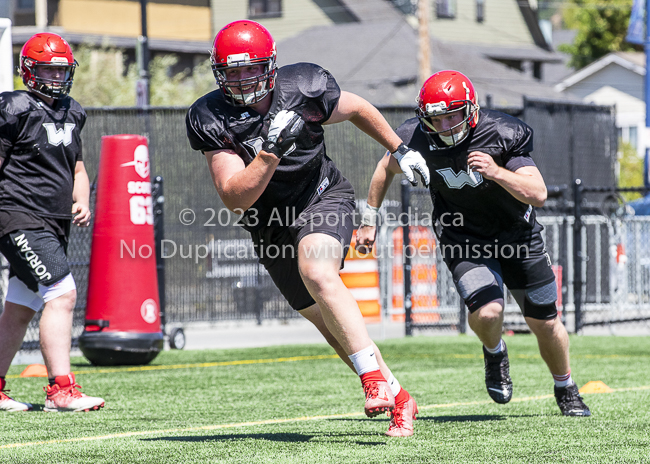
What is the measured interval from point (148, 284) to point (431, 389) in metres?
2.85

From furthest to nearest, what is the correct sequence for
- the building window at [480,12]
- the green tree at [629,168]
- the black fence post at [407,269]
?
the building window at [480,12] → the green tree at [629,168] → the black fence post at [407,269]

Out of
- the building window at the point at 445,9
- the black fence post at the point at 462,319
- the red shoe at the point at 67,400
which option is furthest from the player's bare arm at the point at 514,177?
the building window at the point at 445,9

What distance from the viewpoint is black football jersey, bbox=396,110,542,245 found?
5.14 metres

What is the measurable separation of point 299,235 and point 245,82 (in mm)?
759

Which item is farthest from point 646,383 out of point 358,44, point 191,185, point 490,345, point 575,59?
point 575,59

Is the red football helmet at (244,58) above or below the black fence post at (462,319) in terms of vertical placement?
above

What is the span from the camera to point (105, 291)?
26.4 ft

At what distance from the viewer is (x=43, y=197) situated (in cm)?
564

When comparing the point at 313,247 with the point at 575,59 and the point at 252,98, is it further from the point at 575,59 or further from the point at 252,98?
the point at 575,59

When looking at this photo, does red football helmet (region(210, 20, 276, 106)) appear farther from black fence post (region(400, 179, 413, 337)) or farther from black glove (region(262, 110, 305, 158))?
black fence post (region(400, 179, 413, 337))

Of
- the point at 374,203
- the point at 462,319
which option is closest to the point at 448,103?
the point at 374,203

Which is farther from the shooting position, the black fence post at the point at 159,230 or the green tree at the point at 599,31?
the green tree at the point at 599,31

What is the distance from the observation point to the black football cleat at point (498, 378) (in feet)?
17.4

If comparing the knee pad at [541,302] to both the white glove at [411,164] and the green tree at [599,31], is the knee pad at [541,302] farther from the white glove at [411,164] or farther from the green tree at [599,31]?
the green tree at [599,31]
